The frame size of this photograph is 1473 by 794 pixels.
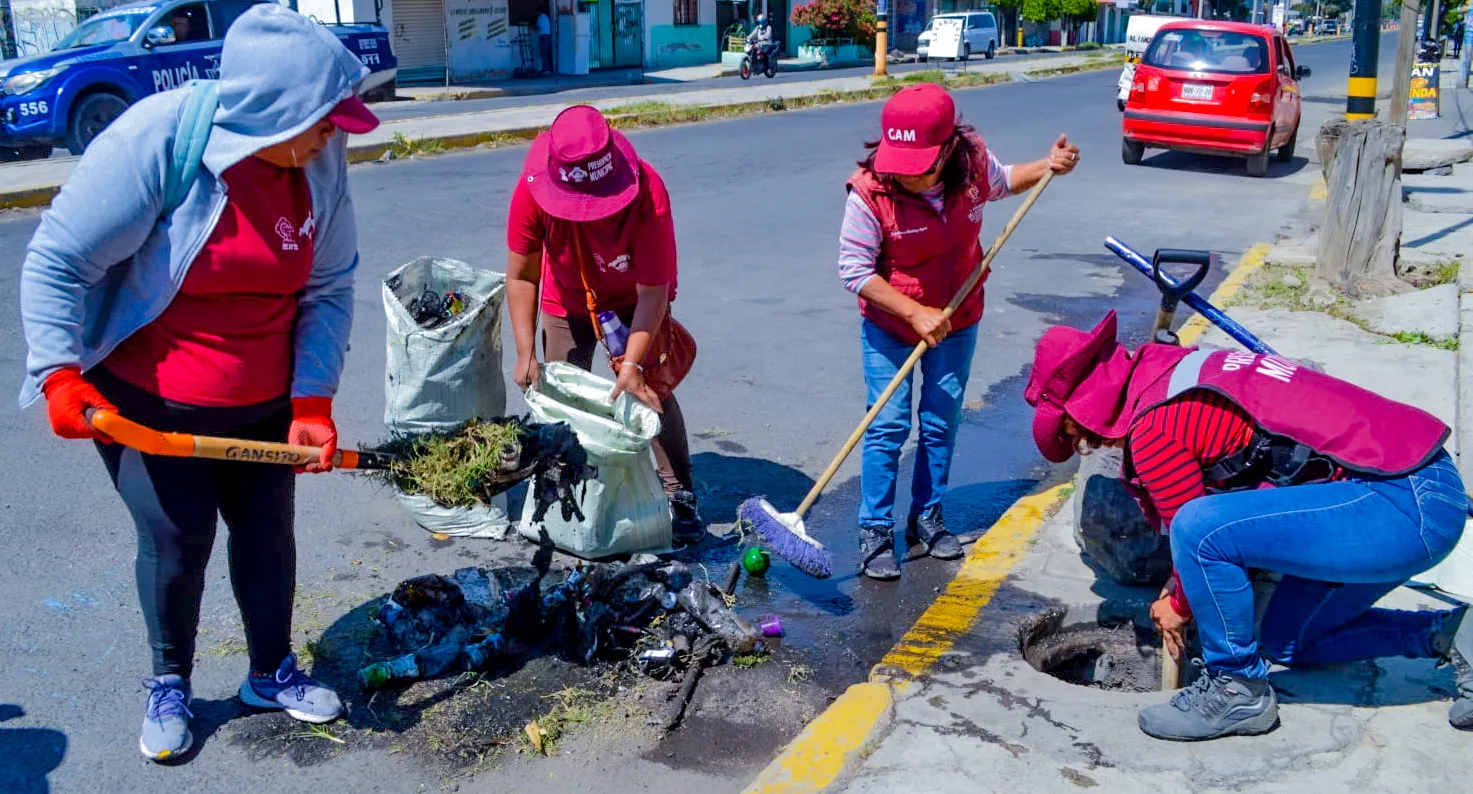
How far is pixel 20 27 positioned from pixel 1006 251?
2311 centimetres

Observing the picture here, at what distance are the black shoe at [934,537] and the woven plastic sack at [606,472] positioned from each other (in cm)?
94

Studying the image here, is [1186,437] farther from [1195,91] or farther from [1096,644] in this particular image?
[1195,91]

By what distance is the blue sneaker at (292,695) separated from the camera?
3328mm

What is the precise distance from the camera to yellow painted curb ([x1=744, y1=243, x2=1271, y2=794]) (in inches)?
123

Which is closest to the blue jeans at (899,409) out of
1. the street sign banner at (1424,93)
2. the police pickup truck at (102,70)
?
the police pickup truck at (102,70)

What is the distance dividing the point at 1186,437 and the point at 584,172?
6.41 ft

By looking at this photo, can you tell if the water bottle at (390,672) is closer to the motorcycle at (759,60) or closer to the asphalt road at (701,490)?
the asphalt road at (701,490)

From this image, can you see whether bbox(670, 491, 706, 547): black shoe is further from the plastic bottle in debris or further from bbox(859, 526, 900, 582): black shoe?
the plastic bottle in debris

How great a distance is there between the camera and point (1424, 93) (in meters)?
19.3

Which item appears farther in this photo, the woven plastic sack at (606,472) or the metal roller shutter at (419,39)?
the metal roller shutter at (419,39)

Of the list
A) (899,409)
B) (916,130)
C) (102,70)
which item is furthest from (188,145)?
(102,70)

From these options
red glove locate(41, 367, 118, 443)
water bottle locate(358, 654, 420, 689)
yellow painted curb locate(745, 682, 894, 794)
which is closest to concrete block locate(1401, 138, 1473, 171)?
yellow painted curb locate(745, 682, 894, 794)

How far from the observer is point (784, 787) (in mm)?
3053

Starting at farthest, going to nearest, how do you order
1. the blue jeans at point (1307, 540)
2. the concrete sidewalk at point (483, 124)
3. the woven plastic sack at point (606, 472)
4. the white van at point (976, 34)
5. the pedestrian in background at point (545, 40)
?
the white van at point (976, 34) < the pedestrian in background at point (545, 40) < the concrete sidewalk at point (483, 124) < the woven plastic sack at point (606, 472) < the blue jeans at point (1307, 540)
